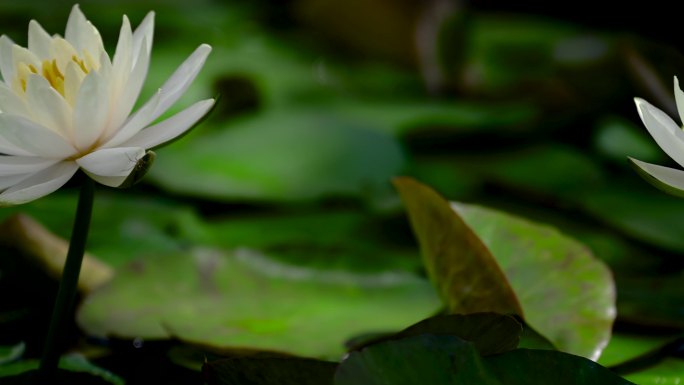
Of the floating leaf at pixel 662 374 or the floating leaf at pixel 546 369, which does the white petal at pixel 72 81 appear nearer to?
the floating leaf at pixel 546 369

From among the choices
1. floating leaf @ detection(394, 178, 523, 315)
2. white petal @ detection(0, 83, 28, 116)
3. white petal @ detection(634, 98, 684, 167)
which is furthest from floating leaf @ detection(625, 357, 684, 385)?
white petal @ detection(0, 83, 28, 116)

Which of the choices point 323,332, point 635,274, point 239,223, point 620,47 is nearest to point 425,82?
point 620,47

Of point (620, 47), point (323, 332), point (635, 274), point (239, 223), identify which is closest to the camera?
point (323, 332)

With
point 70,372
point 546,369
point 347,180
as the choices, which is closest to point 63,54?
point 70,372

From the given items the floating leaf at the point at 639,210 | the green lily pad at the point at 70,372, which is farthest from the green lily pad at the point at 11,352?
the floating leaf at the point at 639,210

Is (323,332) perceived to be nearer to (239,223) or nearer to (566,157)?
(239,223)

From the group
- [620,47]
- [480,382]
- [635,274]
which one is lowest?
[635,274]
